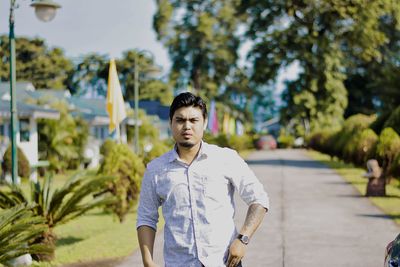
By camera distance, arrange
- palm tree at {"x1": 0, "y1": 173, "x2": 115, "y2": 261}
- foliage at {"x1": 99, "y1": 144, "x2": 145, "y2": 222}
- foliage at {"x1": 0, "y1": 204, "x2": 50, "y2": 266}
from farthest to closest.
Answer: foliage at {"x1": 99, "y1": 144, "x2": 145, "y2": 222}, palm tree at {"x1": 0, "y1": 173, "x2": 115, "y2": 261}, foliage at {"x1": 0, "y1": 204, "x2": 50, "y2": 266}

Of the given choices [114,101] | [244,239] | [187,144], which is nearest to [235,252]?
[244,239]

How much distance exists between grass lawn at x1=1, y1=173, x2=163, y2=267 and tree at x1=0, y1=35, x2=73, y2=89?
50715 mm

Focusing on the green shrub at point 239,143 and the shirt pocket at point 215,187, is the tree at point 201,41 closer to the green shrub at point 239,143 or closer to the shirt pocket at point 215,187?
the green shrub at point 239,143

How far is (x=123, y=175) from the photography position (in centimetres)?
1440

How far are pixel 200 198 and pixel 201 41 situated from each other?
2541 inches

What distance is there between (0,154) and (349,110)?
45.3 metres

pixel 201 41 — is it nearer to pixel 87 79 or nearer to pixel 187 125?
pixel 87 79

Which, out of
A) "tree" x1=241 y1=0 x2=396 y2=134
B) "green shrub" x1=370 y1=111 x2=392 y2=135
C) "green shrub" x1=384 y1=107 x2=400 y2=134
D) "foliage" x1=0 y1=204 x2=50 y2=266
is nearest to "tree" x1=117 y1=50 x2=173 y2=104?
"tree" x1=241 y1=0 x2=396 y2=134

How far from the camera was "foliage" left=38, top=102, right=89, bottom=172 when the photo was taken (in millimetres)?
33344

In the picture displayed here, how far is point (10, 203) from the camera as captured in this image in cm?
973

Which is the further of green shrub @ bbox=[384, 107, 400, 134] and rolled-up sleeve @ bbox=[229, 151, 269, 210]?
green shrub @ bbox=[384, 107, 400, 134]

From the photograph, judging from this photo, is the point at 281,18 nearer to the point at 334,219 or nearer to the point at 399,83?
the point at 399,83

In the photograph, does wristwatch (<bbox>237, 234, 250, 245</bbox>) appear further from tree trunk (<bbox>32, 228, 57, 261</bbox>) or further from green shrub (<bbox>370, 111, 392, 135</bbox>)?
green shrub (<bbox>370, 111, 392, 135</bbox>)

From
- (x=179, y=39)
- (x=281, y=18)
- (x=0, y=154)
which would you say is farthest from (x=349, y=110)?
(x=0, y=154)
